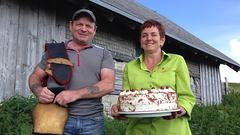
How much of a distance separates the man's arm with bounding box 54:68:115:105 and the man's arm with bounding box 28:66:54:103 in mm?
64

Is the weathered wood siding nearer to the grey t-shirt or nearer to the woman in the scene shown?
the woman

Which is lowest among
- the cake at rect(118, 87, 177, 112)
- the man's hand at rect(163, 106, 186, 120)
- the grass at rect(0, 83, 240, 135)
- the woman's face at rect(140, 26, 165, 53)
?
the grass at rect(0, 83, 240, 135)

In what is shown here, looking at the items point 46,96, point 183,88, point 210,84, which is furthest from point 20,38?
point 210,84

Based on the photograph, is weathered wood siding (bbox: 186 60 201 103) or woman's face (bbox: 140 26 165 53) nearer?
woman's face (bbox: 140 26 165 53)

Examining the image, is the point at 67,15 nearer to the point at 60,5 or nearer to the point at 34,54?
the point at 60,5

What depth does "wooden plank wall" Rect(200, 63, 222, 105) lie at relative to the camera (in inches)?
595

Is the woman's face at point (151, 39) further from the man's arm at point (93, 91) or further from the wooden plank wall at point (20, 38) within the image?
the wooden plank wall at point (20, 38)

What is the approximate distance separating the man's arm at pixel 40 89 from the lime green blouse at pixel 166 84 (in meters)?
0.69

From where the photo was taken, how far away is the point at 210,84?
1576cm

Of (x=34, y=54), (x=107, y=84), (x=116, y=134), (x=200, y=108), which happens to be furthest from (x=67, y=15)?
(x=107, y=84)

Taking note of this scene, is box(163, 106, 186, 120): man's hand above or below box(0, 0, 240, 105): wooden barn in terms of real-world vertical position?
below

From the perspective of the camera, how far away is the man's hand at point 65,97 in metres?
3.03

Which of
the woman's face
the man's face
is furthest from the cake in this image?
the man's face

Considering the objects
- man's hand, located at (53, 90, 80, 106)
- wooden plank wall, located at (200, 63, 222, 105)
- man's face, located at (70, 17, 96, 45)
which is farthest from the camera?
wooden plank wall, located at (200, 63, 222, 105)
